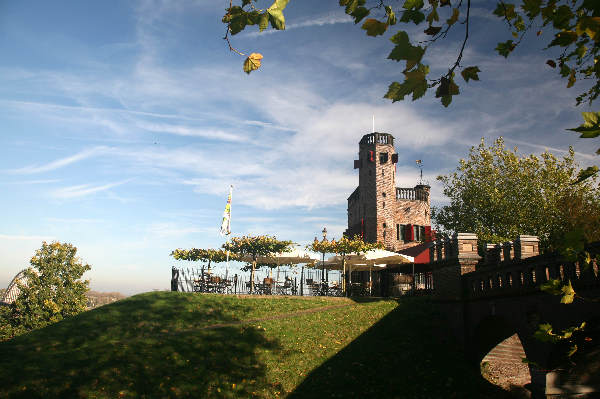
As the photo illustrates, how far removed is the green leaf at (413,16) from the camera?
2.83 metres

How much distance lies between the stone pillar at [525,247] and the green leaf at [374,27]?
11112mm

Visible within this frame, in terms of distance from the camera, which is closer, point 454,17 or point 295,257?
point 454,17

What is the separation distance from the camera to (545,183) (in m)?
27.9

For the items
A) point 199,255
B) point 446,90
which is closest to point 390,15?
point 446,90

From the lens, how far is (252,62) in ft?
10.9

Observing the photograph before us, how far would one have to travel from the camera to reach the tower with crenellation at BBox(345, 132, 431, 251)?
38.6m

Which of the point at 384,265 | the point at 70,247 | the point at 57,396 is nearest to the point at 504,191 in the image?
the point at 384,265

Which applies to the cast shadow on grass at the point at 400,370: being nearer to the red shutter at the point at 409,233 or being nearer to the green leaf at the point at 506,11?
the green leaf at the point at 506,11

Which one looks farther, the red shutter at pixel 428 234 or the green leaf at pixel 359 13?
the red shutter at pixel 428 234

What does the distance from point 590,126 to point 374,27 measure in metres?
1.44

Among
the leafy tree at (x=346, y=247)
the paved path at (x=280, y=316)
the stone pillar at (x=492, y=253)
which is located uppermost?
the leafy tree at (x=346, y=247)

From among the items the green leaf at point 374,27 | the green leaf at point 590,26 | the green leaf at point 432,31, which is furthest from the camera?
the green leaf at point 432,31

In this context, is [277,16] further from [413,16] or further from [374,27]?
[413,16]

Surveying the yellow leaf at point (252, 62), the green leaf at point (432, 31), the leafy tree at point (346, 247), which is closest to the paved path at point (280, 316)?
the leafy tree at point (346, 247)
